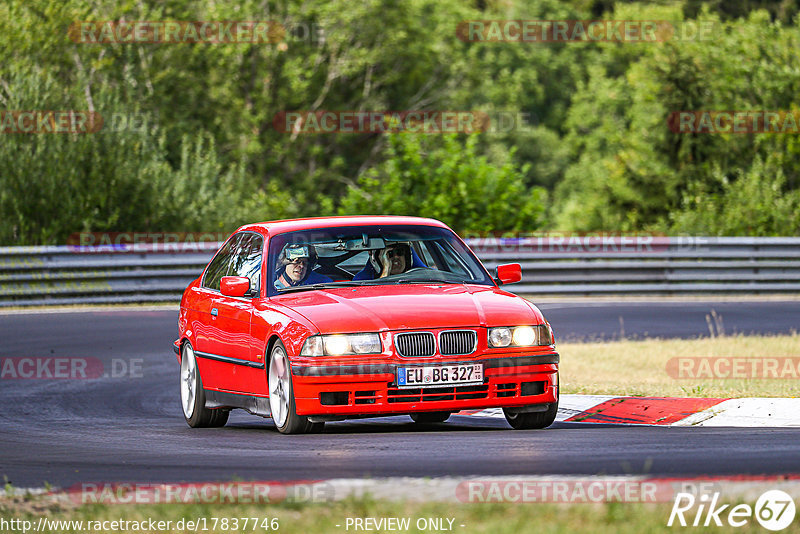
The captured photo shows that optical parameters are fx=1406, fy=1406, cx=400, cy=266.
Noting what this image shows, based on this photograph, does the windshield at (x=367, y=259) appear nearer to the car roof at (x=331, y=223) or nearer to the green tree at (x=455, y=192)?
the car roof at (x=331, y=223)

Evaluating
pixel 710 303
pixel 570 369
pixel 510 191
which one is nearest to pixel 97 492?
pixel 570 369

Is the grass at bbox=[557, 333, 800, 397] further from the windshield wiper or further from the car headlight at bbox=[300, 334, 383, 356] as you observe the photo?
the car headlight at bbox=[300, 334, 383, 356]

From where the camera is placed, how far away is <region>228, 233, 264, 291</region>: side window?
1052cm

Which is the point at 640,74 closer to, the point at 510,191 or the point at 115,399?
the point at 510,191

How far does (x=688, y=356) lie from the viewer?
51.6ft

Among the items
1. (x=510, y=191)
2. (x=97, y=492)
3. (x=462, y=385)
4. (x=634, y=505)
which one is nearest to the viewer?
(x=634, y=505)

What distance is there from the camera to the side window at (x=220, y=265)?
37.6ft

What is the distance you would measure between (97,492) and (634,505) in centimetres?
258

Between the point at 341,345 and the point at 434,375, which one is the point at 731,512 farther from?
the point at 341,345

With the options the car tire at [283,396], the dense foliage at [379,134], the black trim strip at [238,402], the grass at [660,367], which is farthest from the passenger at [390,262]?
the dense foliage at [379,134]

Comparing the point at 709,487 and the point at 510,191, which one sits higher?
the point at 709,487

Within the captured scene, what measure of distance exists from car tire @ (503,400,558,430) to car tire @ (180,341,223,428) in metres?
2.49

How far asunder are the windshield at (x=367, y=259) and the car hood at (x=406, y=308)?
0.77 ft

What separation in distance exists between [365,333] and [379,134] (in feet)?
158
